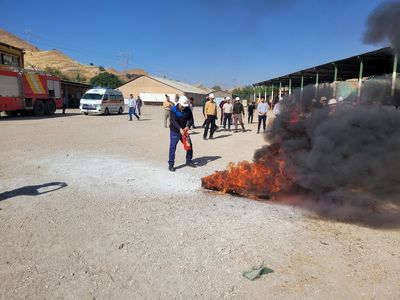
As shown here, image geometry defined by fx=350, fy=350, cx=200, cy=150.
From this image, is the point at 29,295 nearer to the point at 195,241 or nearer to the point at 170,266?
the point at 170,266

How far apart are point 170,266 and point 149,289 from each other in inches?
17.6

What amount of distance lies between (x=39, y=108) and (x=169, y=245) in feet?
74.9

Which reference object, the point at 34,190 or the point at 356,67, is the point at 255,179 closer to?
the point at 34,190

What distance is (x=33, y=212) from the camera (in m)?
5.04

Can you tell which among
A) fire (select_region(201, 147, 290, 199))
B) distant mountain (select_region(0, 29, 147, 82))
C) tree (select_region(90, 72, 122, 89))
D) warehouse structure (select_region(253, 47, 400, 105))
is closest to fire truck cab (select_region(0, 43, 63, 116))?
warehouse structure (select_region(253, 47, 400, 105))

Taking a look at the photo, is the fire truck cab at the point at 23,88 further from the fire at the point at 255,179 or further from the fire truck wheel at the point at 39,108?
the fire at the point at 255,179

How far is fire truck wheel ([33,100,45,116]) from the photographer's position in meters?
23.5

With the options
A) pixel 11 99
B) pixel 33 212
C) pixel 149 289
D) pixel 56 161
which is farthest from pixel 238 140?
pixel 11 99

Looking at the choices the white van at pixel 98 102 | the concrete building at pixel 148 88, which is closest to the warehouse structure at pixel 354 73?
the white van at pixel 98 102

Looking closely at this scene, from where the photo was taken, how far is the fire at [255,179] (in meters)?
5.85

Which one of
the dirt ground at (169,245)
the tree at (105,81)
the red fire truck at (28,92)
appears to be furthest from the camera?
the tree at (105,81)

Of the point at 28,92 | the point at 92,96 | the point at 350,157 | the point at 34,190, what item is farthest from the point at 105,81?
the point at 350,157

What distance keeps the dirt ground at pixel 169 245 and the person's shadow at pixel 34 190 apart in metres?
0.02

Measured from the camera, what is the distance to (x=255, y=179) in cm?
590
